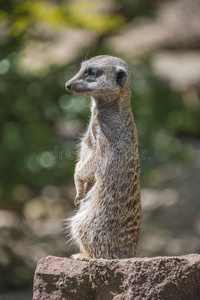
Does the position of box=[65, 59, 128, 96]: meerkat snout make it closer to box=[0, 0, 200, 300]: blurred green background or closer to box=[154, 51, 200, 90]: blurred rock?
box=[0, 0, 200, 300]: blurred green background

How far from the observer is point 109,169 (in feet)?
9.46

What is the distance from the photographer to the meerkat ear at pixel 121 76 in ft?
9.38

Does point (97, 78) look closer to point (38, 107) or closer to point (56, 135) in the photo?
point (38, 107)

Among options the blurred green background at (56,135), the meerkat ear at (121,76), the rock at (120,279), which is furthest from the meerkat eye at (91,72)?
the blurred green background at (56,135)

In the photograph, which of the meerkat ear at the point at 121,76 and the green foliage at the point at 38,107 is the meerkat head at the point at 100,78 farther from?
the green foliage at the point at 38,107

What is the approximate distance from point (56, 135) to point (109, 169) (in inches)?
176

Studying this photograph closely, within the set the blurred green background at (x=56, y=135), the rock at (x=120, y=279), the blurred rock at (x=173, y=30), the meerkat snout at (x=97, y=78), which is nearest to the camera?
the rock at (x=120, y=279)

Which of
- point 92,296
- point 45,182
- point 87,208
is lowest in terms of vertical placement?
point 92,296

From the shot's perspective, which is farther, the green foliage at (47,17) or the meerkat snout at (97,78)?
the green foliage at (47,17)

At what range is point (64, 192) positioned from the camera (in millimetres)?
7668

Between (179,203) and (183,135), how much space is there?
2.62 metres

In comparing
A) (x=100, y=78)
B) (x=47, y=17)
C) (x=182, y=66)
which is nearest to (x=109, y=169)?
(x=100, y=78)

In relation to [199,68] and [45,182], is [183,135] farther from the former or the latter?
[45,182]

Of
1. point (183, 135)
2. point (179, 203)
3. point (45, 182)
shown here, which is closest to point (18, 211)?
point (45, 182)
